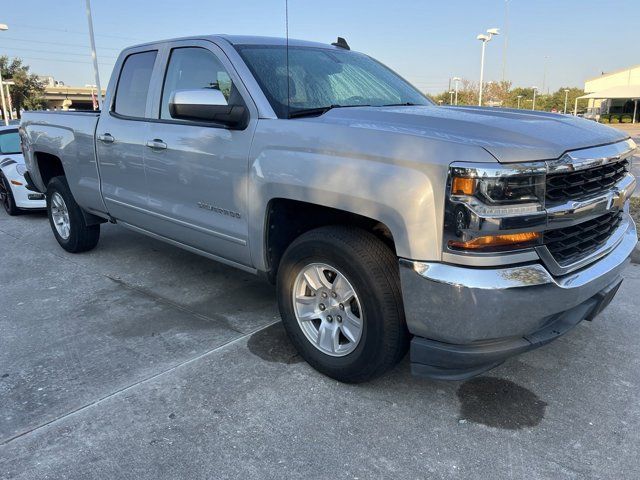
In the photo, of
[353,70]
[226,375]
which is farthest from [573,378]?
[353,70]

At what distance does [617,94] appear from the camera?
48375mm

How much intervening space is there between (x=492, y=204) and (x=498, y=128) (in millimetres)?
452

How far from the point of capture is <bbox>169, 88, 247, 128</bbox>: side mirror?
320cm

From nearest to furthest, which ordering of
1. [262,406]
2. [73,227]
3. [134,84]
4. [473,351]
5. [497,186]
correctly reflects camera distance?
[497,186] → [473,351] → [262,406] → [134,84] → [73,227]

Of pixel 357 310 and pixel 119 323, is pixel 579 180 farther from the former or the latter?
pixel 119 323

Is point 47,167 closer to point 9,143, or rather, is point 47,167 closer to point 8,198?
point 8,198

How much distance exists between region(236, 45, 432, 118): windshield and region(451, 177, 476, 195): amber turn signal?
128 centimetres

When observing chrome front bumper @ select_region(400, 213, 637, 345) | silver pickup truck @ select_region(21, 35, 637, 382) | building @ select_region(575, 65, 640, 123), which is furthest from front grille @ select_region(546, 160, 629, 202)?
building @ select_region(575, 65, 640, 123)

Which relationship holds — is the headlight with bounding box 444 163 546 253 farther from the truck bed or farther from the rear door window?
the truck bed

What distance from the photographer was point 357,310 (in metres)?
2.94

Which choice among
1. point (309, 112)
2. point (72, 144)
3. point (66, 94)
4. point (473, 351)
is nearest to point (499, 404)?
point (473, 351)

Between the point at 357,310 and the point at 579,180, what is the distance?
1.31m

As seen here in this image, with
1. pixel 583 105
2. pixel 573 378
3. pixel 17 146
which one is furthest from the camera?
pixel 583 105

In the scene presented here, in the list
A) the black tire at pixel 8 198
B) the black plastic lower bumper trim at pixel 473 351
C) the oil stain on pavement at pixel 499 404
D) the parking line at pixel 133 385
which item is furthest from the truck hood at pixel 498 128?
the black tire at pixel 8 198
